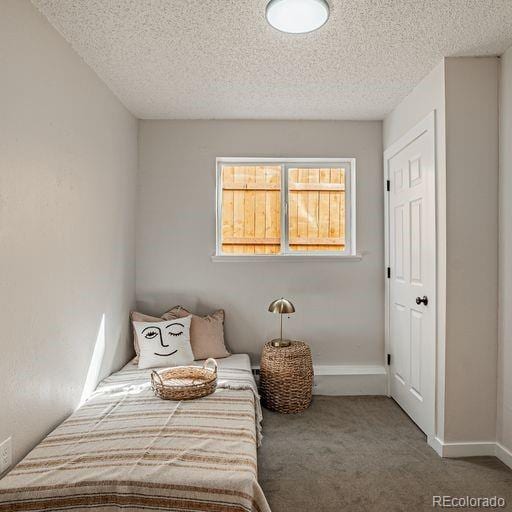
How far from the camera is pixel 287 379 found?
2.78 metres

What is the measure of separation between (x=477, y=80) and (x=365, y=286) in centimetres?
172

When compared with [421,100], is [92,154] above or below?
below

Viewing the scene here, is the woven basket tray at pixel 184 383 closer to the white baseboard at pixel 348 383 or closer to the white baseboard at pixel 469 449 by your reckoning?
the white baseboard at pixel 348 383

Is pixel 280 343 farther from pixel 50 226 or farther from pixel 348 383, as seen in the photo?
pixel 50 226

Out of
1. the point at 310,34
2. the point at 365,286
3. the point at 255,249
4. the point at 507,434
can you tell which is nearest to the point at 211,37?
the point at 310,34

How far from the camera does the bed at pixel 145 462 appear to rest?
1397 millimetres

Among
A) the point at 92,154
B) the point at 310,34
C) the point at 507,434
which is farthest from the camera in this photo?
the point at 92,154

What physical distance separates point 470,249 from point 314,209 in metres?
1.42

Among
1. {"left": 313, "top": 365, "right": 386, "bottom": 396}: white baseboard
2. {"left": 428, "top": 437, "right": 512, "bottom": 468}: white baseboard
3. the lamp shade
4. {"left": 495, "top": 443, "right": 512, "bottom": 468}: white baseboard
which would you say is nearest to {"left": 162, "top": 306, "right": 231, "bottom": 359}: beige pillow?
the lamp shade

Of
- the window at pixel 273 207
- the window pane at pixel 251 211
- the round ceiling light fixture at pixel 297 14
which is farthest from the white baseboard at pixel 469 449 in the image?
the round ceiling light fixture at pixel 297 14

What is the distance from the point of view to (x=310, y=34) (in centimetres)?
199

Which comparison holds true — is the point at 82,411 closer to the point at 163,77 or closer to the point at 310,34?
the point at 163,77

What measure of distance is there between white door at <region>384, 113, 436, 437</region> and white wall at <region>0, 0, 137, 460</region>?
2.16 m

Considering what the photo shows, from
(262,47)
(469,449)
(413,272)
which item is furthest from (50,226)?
(469,449)
